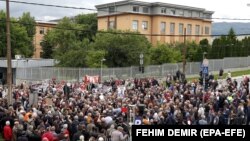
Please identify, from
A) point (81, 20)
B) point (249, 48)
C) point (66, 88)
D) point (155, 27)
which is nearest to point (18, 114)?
point (66, 88)

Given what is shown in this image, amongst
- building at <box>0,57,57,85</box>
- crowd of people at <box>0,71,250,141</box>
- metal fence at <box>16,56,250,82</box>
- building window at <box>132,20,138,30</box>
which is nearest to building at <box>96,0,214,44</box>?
building window at <box>132,20,138,30</box>

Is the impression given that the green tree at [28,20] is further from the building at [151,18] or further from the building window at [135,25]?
the building window at [135,25]

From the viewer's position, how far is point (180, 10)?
280 feet

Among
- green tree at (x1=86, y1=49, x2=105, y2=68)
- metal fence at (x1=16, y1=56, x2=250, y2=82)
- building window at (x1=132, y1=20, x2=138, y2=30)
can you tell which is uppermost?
building window at (x1=132, y1=20, x2=138, y2=30)

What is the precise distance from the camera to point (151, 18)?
81.9 m

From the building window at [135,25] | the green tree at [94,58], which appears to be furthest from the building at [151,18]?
the green tree at [94,58]

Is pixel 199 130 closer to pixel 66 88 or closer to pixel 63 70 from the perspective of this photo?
pixel 66 88

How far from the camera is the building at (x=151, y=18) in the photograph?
78.1 m

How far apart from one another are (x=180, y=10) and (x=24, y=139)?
7397cm

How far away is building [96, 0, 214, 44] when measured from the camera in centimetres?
7806

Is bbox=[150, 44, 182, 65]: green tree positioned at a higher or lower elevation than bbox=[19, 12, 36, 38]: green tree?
lower

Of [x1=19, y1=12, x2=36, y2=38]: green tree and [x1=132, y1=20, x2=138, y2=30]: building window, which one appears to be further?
[x1=19, y1=12, x2=36, y2=38]: green tree

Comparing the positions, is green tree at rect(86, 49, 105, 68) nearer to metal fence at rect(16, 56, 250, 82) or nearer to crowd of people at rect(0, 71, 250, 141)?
metal fence at rect(16, 56, 250, 82)

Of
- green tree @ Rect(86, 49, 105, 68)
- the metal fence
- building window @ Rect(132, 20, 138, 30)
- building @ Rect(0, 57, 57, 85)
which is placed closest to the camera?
the metal fence
